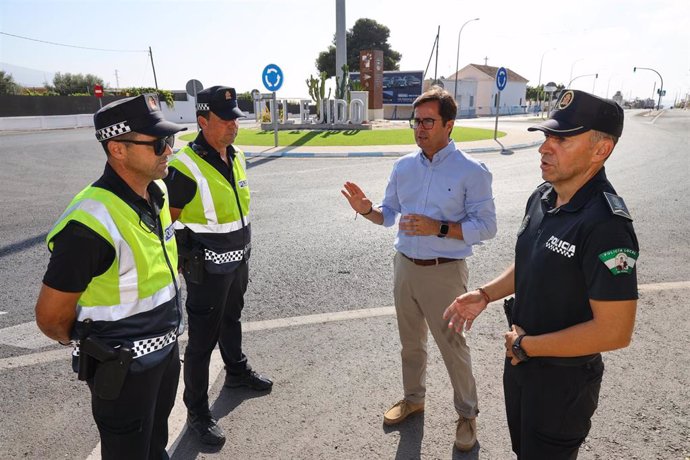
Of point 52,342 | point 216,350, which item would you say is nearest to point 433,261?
point 216,350

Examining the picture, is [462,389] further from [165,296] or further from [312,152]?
[312,152]

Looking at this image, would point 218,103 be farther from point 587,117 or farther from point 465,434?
point 465,434

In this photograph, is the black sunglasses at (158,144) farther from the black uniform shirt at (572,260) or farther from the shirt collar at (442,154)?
the black uniform shirt at (572,260)

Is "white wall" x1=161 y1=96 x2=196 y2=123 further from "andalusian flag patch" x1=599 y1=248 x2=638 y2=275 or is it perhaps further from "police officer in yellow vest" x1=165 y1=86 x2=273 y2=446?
"andalusian flag patch" x1=599 y1=248 x2=638 y2=275

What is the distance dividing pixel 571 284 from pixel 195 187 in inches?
86.0

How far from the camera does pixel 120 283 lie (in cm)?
197

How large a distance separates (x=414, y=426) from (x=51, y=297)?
2.26 metres

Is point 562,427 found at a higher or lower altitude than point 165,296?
lower

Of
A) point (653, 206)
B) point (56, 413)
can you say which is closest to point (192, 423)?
point (56, 413)

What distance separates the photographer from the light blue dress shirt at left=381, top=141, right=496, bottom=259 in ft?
9.37

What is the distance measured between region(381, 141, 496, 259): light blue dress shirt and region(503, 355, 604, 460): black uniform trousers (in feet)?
3.40

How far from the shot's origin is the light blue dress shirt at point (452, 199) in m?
2.86

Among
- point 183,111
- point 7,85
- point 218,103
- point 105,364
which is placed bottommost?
point 105,364

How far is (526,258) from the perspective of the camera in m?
2.03
